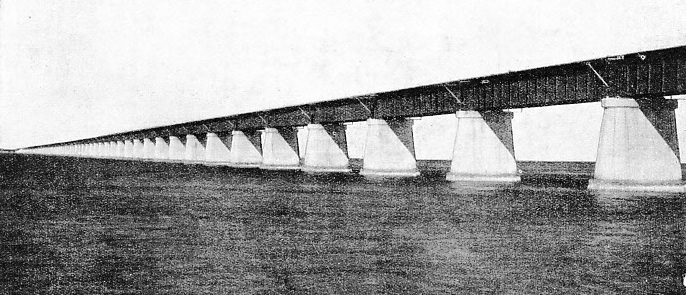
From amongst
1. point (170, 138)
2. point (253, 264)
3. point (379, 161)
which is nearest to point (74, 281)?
point (253, 264)

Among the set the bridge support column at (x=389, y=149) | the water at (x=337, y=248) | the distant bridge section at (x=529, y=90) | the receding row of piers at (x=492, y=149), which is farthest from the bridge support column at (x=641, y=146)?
the bridge support column at (x=389, y=149)

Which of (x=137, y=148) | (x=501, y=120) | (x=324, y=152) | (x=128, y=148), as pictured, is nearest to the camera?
(x=501, y=120)

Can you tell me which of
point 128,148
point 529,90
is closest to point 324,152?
point 529,90

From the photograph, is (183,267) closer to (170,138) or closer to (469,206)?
(469,206)

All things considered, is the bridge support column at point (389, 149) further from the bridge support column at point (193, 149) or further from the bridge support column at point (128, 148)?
the bridge support column at point (128, 148)

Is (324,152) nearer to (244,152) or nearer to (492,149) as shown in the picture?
(244,152)
